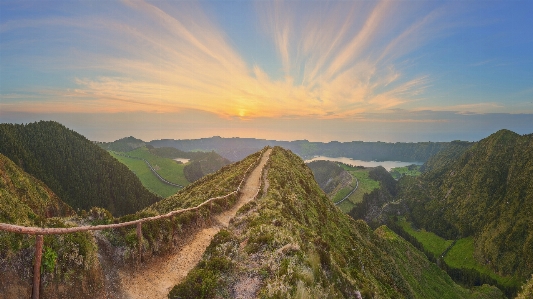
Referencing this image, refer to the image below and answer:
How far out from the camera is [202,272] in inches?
747

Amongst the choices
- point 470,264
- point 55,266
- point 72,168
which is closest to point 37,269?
point 55,266

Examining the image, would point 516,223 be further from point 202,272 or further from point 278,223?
point 202,272

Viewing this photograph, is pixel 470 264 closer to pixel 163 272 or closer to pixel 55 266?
pixel 163 272

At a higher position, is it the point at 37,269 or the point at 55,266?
the point at 37,269

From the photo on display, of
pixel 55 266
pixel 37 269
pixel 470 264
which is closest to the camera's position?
pixel 37 269

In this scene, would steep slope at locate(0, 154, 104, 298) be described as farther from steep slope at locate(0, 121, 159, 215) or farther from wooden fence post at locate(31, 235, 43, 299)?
steep slope at locate(0, 121, 159, 215)

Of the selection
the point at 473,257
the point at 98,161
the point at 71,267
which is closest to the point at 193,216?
the point at 71,267

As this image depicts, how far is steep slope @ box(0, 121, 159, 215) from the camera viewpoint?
15088cm

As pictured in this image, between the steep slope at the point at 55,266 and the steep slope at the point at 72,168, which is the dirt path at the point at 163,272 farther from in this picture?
the steep slope at the point at 72,168

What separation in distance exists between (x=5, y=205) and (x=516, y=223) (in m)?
256

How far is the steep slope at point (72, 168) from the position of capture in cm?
15088

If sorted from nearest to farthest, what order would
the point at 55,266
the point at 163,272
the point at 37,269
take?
the point at 37,269 < the point at 55,266 < the point at 163,272

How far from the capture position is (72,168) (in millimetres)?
172000

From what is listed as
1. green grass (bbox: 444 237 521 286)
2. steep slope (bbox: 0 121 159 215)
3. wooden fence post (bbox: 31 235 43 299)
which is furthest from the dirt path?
green grass (bbox: 444 237 521 286)
